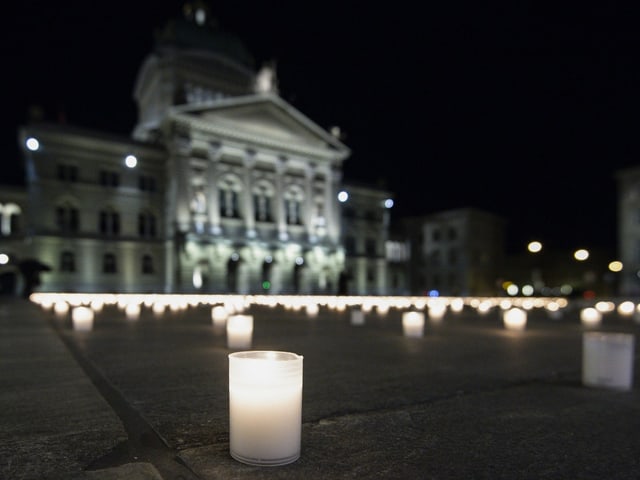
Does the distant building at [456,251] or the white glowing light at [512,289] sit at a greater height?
the distant building at [456,251]

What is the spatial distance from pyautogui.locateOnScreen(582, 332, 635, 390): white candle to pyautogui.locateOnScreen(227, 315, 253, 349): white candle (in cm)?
555

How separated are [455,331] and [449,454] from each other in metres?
11.0

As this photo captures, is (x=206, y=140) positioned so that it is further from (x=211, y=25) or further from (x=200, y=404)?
(x=200, y=404)

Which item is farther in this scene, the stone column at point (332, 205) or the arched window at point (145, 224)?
the stone column at point (332, 205)

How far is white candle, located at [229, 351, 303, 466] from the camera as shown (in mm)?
3453

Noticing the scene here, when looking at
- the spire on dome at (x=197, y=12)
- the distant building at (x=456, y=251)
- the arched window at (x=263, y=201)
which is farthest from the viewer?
the distant building at (x=456, y=251)

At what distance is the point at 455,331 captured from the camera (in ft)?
46.8

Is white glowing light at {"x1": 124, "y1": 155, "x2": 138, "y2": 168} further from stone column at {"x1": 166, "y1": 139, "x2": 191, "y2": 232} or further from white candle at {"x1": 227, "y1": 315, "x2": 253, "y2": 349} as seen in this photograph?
stone column at {"x1": 166, "y1": 139, "x2": 191, "y2": 232}

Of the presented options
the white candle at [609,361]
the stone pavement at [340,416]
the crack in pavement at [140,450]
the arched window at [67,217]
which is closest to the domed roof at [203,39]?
the arched window at [67,217]

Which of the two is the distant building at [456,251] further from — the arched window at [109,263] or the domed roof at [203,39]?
the arched window at [109,263]

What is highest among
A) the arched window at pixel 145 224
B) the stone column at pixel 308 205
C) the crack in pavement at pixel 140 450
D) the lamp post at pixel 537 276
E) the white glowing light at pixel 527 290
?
the stone column at pixel 308 205

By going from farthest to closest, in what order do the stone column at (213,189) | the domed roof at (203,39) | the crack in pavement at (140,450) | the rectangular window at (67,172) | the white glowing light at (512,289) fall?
the white glowing light at (512,289) → the domed roof at (203,39) → the stone column at (213,189) → the rectangular window at (67,172) → the crack in pavement at (140,450)

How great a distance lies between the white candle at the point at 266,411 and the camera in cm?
345

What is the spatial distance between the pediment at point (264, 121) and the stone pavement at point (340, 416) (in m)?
40.8
